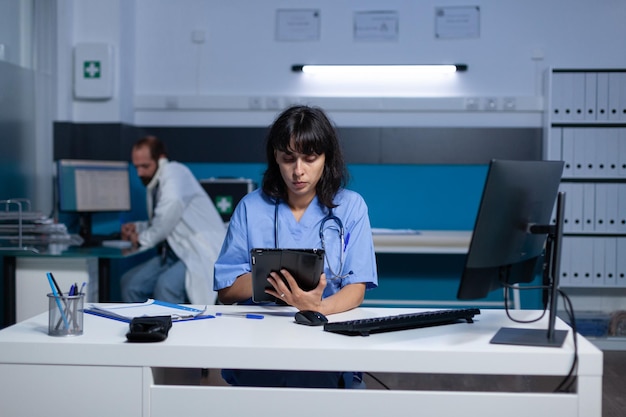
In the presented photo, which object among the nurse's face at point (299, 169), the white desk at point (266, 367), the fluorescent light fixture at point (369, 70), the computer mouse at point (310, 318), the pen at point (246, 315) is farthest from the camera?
the fluorescent light fixture at point (369, 70)

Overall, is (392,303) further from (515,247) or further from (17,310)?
(515,247)

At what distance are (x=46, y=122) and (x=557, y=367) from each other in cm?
395

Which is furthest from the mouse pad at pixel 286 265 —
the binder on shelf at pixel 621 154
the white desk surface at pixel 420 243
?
the binder on shelf at pixel 621 154

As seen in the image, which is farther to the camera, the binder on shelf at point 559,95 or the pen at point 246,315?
the binder on shelf at point 559,95

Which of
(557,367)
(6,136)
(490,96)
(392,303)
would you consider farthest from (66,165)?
(557,367)

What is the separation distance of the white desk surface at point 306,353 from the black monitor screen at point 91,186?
7.98 feet

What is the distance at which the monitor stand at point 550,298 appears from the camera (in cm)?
170

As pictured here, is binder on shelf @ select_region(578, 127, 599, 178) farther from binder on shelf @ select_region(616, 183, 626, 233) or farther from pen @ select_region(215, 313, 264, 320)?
pen @ select_region(215, 313, 264, 320)

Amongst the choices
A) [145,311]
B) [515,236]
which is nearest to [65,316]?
[145,311]

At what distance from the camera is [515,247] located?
69.3 inches

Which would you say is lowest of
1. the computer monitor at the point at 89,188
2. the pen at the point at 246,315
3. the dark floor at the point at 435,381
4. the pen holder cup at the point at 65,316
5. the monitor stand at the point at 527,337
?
the dark floor at the point at 435,381

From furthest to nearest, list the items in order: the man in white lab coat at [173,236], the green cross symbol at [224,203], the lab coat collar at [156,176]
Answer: the green cross symbol at [224,203] → the lab coat collar at [156,176] → the man in white lab coat at [173,236]

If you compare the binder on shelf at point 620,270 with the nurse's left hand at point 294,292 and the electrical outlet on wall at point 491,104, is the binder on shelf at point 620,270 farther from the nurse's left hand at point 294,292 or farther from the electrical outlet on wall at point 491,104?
the nurse's left hand at point 294,292

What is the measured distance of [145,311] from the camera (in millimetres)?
1989
